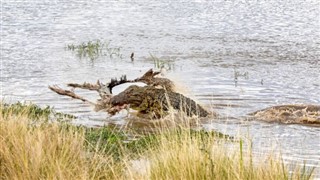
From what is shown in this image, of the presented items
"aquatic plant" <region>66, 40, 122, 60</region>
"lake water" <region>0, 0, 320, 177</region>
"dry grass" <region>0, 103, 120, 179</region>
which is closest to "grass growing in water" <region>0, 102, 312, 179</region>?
"dry grass" <region>0, 103, 120, 179</region>

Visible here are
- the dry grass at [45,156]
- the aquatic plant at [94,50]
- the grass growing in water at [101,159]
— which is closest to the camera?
the grass growing in water at [101,159]

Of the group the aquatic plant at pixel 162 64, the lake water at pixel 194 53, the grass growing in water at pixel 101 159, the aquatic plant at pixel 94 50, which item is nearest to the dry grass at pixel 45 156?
the grass growing in water at pixel 101 159

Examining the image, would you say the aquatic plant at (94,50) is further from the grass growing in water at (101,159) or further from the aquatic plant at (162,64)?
the grass growing in water at (101,159)

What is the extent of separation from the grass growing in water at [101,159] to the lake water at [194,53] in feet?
2.66

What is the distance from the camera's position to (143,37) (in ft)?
75.2

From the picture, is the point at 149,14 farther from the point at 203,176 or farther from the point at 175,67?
the point at 203,176

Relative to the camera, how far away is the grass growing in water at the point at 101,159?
620 centimetres

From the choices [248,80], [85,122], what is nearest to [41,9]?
[248,80]

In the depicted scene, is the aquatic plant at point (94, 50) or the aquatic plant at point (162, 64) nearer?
the aquatic plant at point (162, 64)

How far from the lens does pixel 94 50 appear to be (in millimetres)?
20219

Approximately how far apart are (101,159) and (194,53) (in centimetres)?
1249

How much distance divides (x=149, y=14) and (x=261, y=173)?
22.2 metres

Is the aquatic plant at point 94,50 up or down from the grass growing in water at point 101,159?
up

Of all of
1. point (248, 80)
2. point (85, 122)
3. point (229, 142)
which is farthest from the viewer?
point (248, 80)
